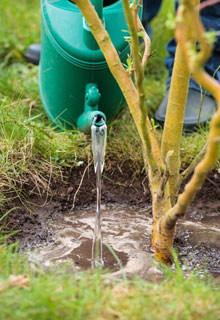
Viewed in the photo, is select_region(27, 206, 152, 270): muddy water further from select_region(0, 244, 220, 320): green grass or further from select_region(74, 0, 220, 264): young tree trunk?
select_region(0, 244, 220, 320): green grass

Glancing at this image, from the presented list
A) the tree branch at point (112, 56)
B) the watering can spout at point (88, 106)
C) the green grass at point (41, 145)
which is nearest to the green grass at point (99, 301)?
the tree branch at point (112, 56)

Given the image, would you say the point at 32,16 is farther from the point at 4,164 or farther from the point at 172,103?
the point at 172,103

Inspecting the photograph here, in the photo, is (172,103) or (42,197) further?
(42,197)

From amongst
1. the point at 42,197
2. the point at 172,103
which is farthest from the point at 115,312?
the point at 42,197

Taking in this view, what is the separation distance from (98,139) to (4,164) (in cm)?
43

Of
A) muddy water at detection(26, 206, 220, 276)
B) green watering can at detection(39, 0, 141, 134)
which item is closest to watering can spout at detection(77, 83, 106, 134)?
green watering can at detection(39, 0, 141, 134)

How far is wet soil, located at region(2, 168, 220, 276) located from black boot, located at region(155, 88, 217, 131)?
41cm

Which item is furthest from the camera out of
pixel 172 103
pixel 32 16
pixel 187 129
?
pixel 32 16

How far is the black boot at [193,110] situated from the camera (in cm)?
249

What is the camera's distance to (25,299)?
115 centimetres

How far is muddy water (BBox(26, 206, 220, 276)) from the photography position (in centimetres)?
166

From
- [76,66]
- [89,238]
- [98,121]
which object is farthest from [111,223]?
[76,66]

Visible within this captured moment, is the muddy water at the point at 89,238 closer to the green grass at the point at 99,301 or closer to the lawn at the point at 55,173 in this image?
the lawn at the point at 55,173

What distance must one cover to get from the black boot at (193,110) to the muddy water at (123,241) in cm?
61
